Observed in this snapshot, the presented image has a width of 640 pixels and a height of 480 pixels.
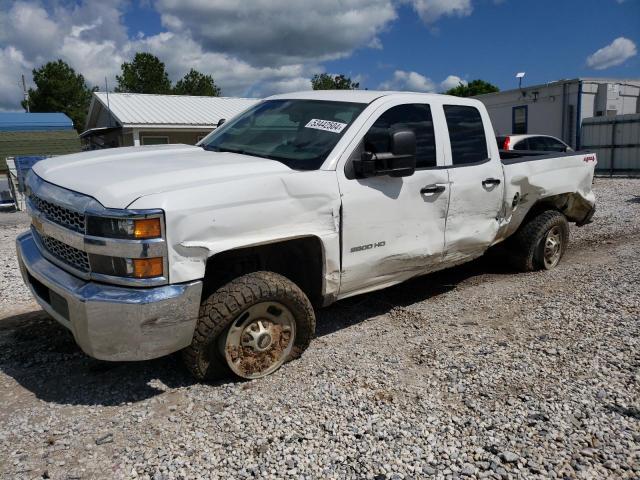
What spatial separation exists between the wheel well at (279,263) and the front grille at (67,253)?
2.44 feet

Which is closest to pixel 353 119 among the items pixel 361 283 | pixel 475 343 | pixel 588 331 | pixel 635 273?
pixel 361 283

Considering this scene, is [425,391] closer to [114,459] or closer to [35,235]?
[114,459]

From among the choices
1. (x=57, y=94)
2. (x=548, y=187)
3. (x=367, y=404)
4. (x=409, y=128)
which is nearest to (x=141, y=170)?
(x=367, y=404)

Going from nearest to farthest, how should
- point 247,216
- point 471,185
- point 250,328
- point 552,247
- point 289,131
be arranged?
point 247,216, point 250,328, point 289,131, point 471,185, point 552,247

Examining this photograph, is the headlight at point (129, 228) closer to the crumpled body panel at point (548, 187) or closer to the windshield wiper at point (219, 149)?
the windshield wiper at point (219, 149)

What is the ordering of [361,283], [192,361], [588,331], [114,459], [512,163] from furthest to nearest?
[512,163] < [588,331] < [361,283] < [192,361] < [114,459]

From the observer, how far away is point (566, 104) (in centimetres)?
2322

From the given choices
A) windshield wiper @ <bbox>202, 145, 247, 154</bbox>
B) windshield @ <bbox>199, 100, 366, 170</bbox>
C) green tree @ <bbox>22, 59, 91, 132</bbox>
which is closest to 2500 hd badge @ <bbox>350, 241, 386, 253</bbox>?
windshield @ <bbox>199, 100, 366, 170</bbox>

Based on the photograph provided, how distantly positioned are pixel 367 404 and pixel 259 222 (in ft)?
4.33

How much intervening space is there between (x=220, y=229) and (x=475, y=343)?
230 cm

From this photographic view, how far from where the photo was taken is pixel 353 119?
13.2 ft

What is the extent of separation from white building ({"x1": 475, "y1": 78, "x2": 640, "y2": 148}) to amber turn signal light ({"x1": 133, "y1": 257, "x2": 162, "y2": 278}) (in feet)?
76.5

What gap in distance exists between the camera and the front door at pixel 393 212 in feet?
12.7

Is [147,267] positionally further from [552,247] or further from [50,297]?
[552,247]
